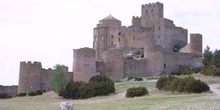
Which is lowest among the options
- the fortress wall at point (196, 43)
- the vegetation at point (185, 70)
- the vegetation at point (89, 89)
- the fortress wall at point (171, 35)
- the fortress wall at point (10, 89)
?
the fortress wall at point (10, 89)

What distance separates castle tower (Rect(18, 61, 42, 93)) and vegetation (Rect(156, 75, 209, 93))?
24.4 m

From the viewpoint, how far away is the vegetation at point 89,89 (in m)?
43.8

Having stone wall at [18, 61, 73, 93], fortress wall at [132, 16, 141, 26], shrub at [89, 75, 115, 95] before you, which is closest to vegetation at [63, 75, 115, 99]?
shrub at [89, 75, 115, 95]

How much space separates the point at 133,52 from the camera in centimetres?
7325

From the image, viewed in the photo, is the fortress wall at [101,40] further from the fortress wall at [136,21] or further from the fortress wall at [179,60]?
the fortress wall at [179,60]

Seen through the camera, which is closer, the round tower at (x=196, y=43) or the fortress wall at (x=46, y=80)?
the fortress wall at (x=46, y=80)

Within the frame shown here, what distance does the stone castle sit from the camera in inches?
2437

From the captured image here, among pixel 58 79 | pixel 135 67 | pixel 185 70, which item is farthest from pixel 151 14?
pixel 58 79

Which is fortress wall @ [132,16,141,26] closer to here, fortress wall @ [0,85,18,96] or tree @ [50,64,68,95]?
fortress wall @ [0,85,18,96]

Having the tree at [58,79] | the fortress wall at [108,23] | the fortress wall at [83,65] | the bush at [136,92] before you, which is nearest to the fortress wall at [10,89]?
the fortress wall at [83,65]

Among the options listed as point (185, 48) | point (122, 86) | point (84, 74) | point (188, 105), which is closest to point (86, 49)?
point (84, 74)

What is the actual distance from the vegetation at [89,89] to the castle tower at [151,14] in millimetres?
30933

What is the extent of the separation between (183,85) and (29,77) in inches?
1136

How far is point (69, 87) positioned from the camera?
47.0 m
